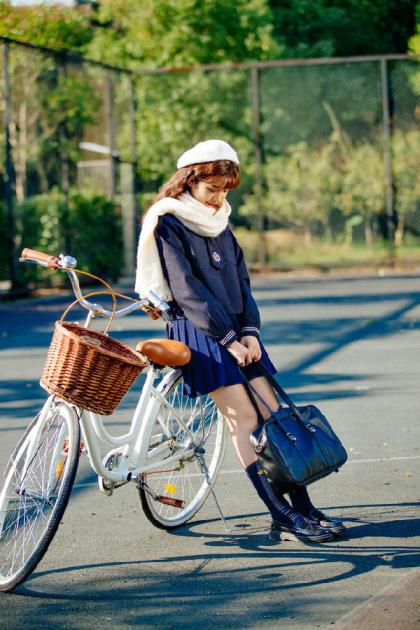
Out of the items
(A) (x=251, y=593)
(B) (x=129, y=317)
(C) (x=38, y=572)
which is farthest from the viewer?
(B) (x=129, y=317)

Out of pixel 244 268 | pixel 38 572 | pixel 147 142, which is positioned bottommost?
pixel 38 572

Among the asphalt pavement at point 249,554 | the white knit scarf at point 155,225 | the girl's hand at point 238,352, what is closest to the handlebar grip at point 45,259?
the white knit scarf at point 155,225

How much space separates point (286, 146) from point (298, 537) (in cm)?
1544

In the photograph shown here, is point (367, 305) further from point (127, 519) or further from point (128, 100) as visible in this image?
point (127, 519)

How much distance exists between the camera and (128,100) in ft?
67.3

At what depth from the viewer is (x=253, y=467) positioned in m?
5.27

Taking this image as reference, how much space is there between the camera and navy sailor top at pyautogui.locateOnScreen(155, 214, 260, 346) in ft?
16.8

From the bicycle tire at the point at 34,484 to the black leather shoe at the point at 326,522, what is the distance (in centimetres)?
114

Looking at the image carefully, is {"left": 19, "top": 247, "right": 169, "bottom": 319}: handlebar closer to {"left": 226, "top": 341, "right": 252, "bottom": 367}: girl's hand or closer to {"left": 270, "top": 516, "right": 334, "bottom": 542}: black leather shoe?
{"left": 226, "top": 341, "right": 252, "bottom": 367}: girl's hand

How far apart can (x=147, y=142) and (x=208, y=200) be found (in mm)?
15483

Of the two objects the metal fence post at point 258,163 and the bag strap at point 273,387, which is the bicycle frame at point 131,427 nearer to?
the bag strap at point 273,387

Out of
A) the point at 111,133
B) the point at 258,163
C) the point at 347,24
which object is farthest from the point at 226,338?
the point at 347,24

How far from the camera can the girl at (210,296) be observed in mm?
5141

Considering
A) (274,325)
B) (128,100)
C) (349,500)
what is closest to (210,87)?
(128,100)
